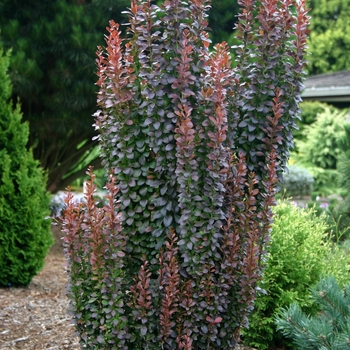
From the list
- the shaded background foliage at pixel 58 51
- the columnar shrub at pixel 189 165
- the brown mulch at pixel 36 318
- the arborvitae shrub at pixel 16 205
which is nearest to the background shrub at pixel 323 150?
the shaded background foliage at pixel 58 51

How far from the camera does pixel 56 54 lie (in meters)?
7.38

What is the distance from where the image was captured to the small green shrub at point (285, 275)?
4.16m

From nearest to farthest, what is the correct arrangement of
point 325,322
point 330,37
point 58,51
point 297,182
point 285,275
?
point 325,322 < point 285,275 < point 58,51 < point 297,182 < point 330,37

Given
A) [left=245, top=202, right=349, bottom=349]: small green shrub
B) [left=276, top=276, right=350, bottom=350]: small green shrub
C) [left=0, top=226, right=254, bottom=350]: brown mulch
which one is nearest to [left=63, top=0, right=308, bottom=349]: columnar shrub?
[left=276, top=276, right=350, bottom=350]: small green shrub

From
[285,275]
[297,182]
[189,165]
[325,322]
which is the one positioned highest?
[189,165]

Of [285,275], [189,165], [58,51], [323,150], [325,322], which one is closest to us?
[189,165]

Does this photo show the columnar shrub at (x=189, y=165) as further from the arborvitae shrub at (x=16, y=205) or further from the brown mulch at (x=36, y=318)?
the arborvitae shrub at (x=16, y=205)

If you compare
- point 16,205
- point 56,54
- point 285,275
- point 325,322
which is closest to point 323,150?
point 56,54

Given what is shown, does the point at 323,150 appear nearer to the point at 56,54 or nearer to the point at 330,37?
the point at 330,37

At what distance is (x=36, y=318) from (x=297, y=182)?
35.0 feet

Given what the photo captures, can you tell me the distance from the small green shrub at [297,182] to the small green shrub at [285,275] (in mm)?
9801

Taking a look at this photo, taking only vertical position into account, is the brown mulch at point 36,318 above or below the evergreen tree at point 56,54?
below

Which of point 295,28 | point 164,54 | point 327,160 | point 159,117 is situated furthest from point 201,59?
point 327,160

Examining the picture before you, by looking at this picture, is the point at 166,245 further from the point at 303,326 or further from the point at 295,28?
the point at 295,28
